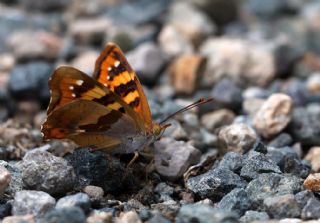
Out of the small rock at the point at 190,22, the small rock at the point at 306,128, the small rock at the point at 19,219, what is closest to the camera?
the small rock at the point at 19,219

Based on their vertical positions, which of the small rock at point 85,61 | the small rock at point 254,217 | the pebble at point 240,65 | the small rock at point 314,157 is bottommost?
the small rock at point 314,157

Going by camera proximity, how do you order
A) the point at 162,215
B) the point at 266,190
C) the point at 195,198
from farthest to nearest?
the point at 195,198 → the point at 266,190 → the point at 162,215

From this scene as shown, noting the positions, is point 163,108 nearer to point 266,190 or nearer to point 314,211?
point 266,190

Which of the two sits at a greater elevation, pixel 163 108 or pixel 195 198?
pixel 163 108

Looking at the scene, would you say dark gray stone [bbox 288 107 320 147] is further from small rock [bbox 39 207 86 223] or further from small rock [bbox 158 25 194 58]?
small rock [bbox 39 207 86 223]

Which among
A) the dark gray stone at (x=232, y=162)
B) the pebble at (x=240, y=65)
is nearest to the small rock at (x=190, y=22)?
the pebble at (x=240, y=65)

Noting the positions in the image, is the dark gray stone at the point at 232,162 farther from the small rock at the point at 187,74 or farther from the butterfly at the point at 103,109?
the small rock at the point at 187,74

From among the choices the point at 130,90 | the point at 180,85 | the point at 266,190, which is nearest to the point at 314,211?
the point at 266,190
